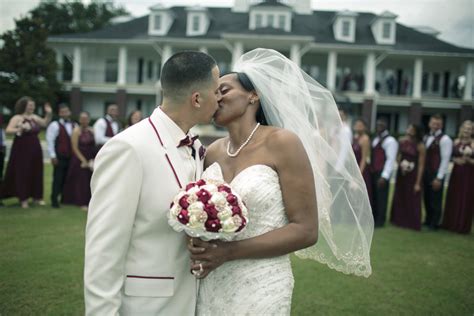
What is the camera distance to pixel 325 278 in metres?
6.76

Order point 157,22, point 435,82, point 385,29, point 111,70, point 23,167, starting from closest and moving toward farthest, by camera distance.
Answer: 1. point 23,167
2. point 385,29
3. point 157,22
4. point 435,82
5. point 111,70

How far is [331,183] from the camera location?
13.2ft

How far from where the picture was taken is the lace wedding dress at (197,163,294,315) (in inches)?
122

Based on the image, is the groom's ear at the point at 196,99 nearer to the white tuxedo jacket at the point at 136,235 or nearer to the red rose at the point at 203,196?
the white tuxedo jacket at the point at 136,235

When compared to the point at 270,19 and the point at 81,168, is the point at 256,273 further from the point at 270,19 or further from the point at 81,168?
the point at 270,19

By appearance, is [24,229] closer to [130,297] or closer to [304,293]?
[304,293]

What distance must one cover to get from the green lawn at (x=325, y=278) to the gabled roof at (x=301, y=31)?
96.1 ft

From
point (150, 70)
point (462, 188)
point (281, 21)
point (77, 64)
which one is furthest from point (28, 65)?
point (462, 188)

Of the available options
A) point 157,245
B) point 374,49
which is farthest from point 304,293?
point 374,49

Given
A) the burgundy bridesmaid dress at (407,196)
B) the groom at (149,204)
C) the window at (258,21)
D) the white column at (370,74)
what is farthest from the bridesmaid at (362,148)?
the window at (258,21)

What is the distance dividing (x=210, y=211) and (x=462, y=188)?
10286 millimetres

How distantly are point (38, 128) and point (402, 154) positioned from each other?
8950 mm

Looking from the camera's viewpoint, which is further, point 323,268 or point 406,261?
point 406,261

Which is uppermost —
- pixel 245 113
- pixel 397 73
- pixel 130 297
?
pixel 397 73
